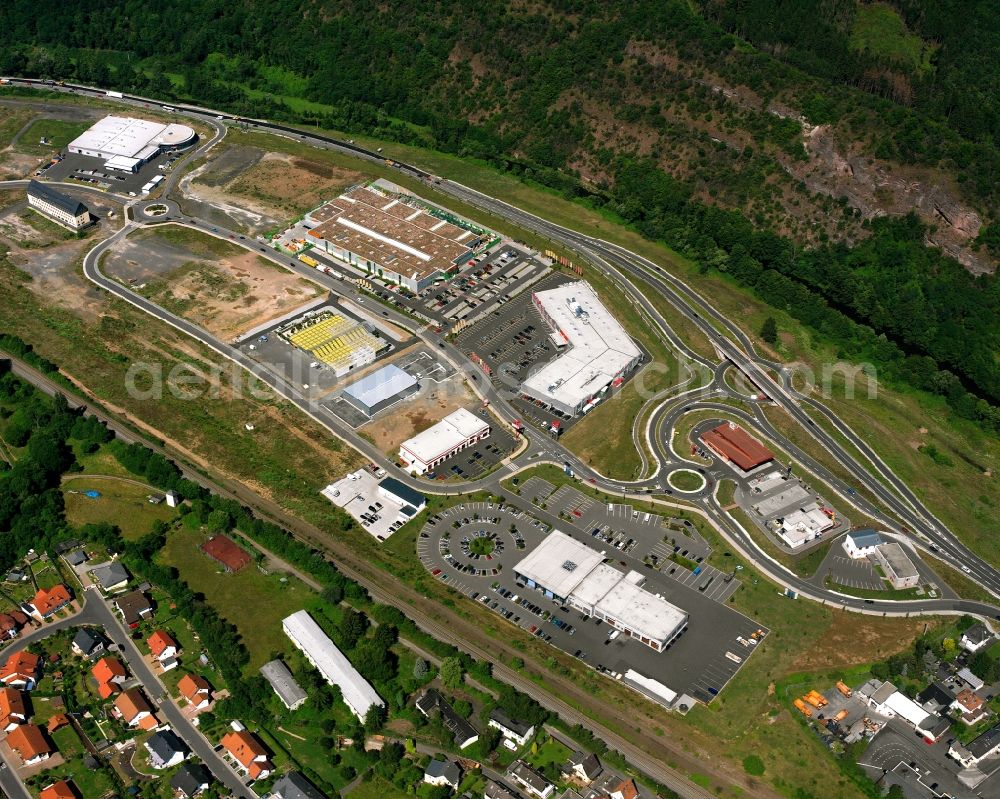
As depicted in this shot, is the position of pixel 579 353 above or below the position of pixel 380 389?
above

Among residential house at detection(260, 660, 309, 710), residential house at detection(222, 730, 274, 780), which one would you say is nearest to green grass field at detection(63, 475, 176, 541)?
residential house at detection(260, 660, 309, 710)

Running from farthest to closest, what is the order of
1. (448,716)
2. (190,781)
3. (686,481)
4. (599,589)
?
1. (686,481)
2. (599,589)
3. (448,716)
4. (190,781)

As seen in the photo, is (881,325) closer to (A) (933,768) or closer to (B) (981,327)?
(B) (981,327)

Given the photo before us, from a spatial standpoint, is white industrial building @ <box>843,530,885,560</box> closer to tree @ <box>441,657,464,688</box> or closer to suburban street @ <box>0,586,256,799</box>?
tree @ <box>441,657,464,688</box>

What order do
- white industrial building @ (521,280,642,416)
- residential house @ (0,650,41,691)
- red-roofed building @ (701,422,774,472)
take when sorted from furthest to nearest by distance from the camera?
white industrial building @ (521,280,642,416)
red-roofed building @ (701,422,774,472)
residential house @ (0,650,41,691)

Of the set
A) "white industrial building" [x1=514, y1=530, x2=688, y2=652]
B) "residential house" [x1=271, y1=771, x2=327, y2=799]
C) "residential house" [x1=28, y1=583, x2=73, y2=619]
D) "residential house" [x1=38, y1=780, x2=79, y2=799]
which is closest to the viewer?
"residential house" [x1=38, y1=780, x2=79, y2=799]

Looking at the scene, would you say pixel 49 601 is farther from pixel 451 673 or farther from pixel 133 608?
pixel 451 673

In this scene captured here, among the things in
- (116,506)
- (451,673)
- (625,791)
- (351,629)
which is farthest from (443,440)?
(625,791)
